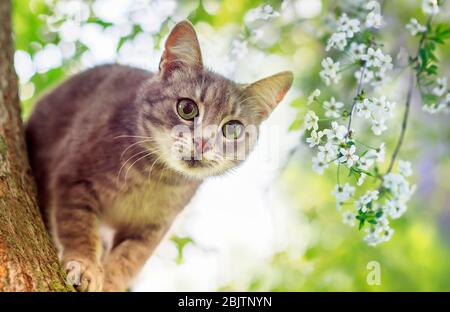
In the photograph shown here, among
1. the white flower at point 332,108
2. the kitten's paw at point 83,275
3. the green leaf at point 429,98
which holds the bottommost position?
the kitten's paw at point 83,275

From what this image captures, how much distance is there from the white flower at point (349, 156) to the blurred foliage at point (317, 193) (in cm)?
78

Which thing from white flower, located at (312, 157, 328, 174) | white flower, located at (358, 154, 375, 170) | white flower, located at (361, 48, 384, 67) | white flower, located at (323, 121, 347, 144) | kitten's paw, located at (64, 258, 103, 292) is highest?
white flower, located at (361, 48, 384, 67)

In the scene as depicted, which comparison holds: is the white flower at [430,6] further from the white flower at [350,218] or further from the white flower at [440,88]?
the white flower at [350,218]

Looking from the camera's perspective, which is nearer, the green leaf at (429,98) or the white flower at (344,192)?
the white flower at (344,192)

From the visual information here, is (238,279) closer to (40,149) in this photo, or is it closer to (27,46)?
(40,149)

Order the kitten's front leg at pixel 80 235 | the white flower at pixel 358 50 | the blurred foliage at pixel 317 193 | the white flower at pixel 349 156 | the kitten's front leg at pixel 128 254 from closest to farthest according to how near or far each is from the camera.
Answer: the white flower at pixel 349 156 < the white flower at pixel 358 50 < the kitten's front leg at pixel 80 235 < the kitten's front leg at pixel 128 254 < the blurred foliage at pixel 317 193

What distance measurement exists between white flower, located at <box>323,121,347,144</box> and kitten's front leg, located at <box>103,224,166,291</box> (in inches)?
59.1

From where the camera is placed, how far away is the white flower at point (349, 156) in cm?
213

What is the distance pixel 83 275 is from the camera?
2.68 meters

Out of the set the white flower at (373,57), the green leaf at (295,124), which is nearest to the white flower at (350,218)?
the green leaf at (295,124)

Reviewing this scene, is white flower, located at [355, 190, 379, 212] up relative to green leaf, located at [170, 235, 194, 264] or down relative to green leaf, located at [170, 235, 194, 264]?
down

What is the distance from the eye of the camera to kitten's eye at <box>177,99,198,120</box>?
293cm

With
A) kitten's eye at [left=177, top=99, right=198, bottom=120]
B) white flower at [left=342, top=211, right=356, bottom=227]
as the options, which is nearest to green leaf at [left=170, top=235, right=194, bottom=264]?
kitten's eye at [left=177, top=99, right=198, bottom=120]

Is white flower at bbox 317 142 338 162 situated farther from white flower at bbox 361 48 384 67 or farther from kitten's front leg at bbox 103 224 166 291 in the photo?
kitten's front leg at bbox 103 224 166 291
